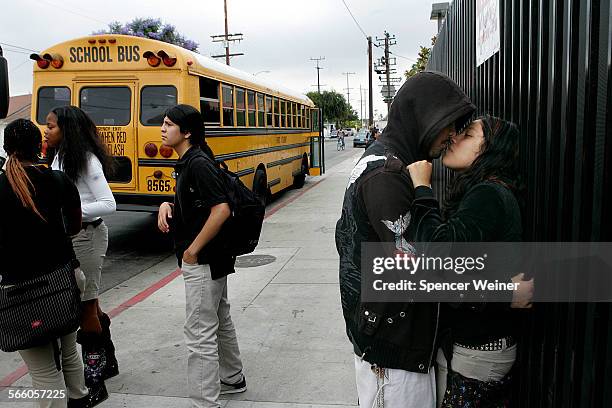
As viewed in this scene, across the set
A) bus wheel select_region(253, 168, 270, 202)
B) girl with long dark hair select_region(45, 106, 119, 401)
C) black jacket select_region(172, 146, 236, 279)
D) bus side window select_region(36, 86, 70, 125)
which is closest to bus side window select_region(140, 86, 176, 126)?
bus side window select_region(36, 86, 70, 125)

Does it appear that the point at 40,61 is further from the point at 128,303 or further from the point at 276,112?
the point at 276,112

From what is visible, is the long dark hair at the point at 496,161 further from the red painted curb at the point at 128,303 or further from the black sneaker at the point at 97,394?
the red painted curb at the point at 128,303

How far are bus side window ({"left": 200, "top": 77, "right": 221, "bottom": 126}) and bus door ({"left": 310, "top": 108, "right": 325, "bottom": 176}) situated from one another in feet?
29.3

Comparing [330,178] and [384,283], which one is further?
[330,178]

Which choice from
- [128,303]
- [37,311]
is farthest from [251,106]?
[37,311]

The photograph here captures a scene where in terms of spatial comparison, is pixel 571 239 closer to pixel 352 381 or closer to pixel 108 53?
pixel 352 381

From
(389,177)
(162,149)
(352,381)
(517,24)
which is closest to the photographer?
(389,177)

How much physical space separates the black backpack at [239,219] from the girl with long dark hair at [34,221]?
2.79 ft

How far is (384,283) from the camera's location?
6.31 feet

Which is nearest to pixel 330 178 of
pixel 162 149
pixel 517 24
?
pixel 162 149

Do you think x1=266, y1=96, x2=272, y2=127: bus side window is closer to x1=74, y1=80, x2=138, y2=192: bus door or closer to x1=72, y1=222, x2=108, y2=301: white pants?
x1=74, y1=80, x2=138, y2=192: bus door

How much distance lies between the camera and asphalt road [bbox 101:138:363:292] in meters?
7.42

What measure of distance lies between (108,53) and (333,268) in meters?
4.35

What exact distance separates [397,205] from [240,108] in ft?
28.3
